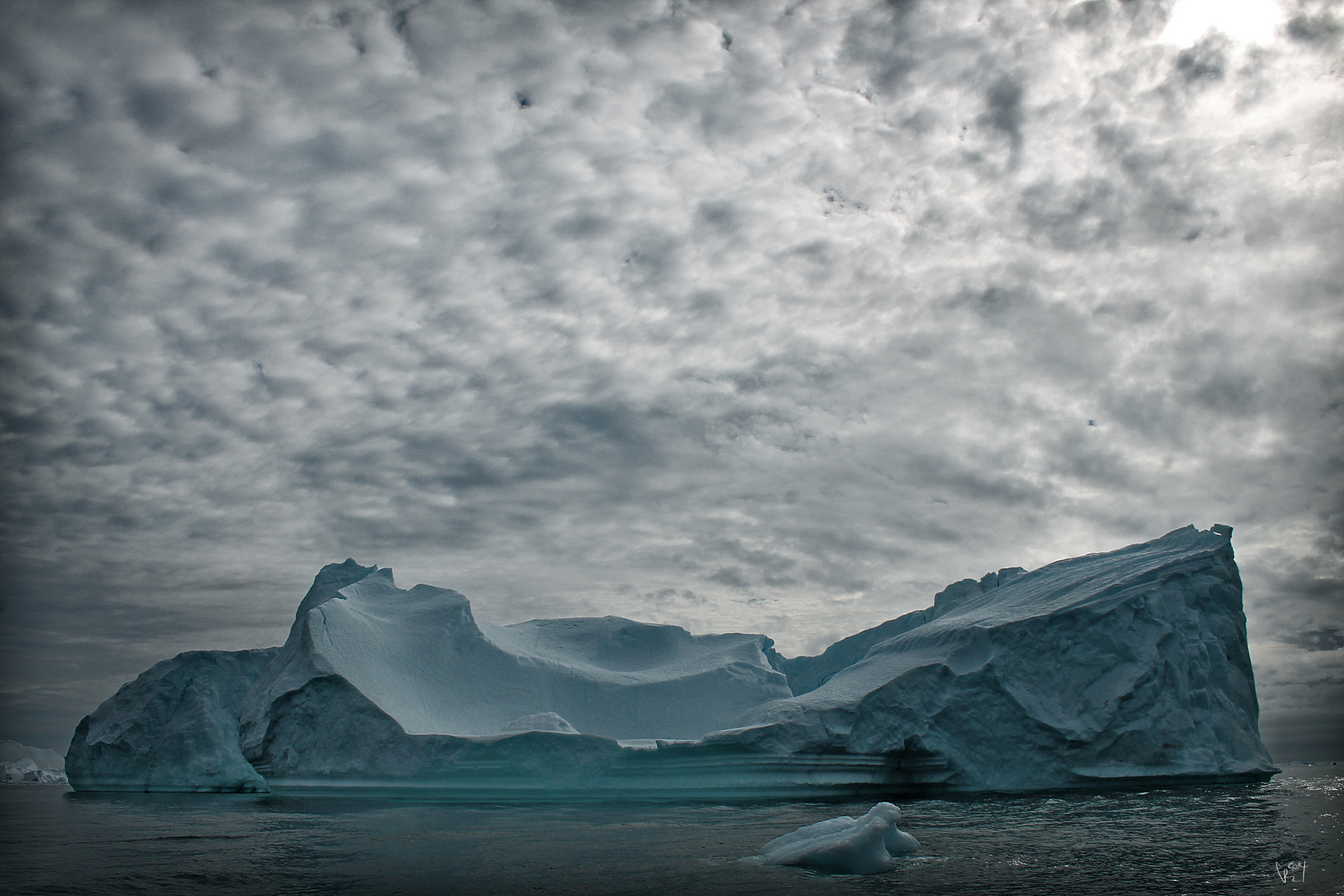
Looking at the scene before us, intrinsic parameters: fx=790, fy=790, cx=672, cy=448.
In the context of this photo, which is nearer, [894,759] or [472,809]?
[472,809]

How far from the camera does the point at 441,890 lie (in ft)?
19.8

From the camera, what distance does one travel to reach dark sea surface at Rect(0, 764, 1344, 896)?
6.16 m

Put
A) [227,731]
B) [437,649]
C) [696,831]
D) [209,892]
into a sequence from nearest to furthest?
[209,892] < [696,831] < [437,649] < [227,731]

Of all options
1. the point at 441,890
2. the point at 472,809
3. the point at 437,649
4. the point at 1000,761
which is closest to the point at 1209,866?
the point at 441,890

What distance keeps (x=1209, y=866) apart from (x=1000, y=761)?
30.2 ft

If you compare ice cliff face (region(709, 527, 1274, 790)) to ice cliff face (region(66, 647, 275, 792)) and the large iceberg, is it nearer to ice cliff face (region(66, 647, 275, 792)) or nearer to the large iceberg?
the large iceberg

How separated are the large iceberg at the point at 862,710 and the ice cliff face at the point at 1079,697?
35 mm

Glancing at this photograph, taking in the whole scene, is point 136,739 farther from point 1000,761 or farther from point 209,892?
point 1000,761

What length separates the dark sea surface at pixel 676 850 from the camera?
6.16m

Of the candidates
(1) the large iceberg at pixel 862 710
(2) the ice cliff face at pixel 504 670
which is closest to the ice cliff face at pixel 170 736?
(1) the large iceberg at pixel 862 710

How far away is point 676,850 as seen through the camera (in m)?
8.18

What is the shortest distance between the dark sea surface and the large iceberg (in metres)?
1.60

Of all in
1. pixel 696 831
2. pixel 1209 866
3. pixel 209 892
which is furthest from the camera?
pixel 696 831

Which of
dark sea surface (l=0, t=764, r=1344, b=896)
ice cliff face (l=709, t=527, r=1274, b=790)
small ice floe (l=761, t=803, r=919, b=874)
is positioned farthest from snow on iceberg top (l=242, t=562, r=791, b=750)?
small ice floe (l=761, t=803, r=919, b=874)
